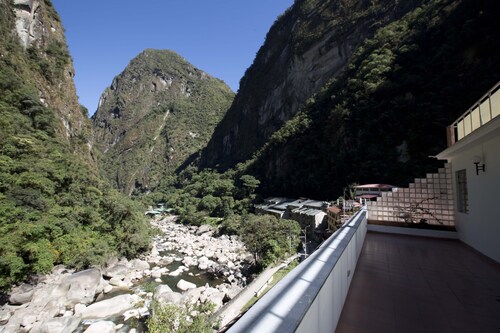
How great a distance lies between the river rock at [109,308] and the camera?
1248 centimetres

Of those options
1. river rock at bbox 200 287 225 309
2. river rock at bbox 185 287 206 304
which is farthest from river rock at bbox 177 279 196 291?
river rock at bbox 200 287 225 309

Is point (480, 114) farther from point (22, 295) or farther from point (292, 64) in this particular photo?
point (292, 64)

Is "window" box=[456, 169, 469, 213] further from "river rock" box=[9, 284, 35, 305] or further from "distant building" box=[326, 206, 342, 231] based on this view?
"river rock" box=[9, 284, 35, 305]

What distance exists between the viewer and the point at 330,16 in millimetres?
48812

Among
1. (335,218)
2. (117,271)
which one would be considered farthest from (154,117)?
(335,218)

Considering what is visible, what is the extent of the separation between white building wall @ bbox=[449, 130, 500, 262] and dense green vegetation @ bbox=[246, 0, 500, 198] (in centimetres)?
1895

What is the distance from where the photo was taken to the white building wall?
3.79 m

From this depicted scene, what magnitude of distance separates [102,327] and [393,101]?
100.0 ft

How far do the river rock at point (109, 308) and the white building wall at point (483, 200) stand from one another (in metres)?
14.6

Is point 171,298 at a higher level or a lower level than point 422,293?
lower

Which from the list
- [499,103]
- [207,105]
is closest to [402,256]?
[499,103]

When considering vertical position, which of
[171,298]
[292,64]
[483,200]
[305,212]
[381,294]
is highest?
[292,64]

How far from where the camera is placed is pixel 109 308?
12938 mm

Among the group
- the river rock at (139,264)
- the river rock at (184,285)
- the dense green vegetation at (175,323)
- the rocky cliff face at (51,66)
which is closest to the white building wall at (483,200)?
the dense green vegetation at (175,323)
